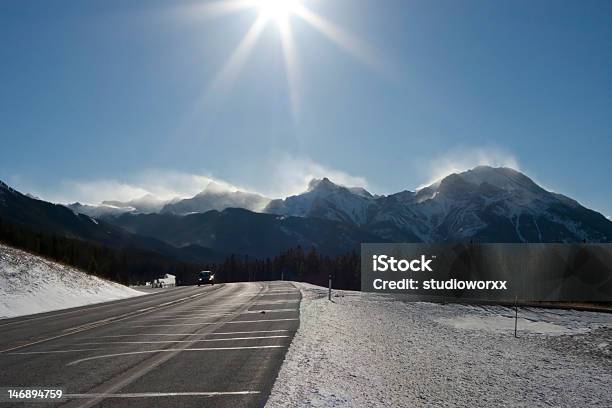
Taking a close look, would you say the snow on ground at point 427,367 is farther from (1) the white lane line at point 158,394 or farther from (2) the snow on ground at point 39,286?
(2) the snow on ground at point 39,286

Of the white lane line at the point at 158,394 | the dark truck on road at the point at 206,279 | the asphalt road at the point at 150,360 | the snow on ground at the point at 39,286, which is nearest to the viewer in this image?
the white lane line at the point at 158,394

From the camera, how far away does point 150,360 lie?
11.7 metres

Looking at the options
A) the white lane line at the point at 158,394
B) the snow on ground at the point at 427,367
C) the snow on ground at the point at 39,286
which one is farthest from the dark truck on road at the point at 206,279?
the white lane line at the point at 158,394

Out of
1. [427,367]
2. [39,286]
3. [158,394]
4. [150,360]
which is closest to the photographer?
[158,394]

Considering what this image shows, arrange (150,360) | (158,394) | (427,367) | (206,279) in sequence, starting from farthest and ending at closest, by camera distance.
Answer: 1. (206,279)
2. (427,367)
3. (150,360)
4. (158,394)

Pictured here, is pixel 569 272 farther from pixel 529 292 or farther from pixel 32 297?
pixel 32 297

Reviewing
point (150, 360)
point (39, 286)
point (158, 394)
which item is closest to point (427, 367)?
point (158, 394)

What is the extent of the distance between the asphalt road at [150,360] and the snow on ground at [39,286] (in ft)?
38.3

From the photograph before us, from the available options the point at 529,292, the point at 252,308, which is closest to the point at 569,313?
the point at 529,292

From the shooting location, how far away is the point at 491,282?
204ft

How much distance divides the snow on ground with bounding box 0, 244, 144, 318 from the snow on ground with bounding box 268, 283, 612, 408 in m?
19.2

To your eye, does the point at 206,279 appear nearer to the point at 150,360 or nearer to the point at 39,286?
the point at 39,286

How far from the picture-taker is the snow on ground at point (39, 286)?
30.9 meters

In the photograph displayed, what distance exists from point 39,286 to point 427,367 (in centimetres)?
3290
